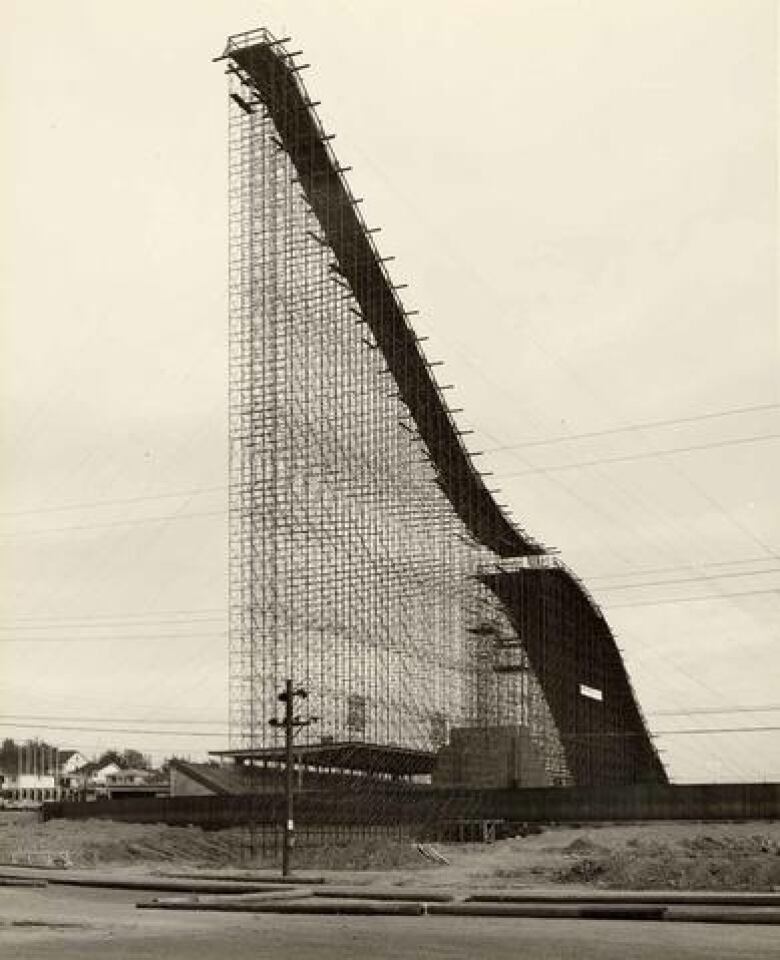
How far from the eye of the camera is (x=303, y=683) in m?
50.1

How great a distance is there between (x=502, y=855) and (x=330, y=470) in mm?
14802

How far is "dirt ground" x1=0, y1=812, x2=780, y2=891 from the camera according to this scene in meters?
37.8

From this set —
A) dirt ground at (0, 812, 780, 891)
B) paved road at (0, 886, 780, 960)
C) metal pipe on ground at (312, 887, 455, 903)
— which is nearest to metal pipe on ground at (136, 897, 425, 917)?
paved road at (0, 886, 780, 960)

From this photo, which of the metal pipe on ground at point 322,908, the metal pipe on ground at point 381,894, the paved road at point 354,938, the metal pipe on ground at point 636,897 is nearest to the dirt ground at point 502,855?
the metal pipe on ground at point 381,894

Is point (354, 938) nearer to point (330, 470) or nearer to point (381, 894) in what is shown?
point (381, 894)

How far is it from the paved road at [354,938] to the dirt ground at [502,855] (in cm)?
1279

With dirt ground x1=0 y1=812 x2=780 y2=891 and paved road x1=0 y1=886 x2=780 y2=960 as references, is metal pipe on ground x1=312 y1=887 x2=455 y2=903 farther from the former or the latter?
paved road x1=0 y1=886 x2=780 y2=960

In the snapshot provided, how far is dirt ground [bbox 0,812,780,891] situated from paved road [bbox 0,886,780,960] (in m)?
12.8

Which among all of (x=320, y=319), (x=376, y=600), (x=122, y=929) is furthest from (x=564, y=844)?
(x=122, y=929)

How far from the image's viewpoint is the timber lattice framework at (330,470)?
47.4m

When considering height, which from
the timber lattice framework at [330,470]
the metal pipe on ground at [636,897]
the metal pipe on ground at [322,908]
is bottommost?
the metal pipe on ground at [636,897]

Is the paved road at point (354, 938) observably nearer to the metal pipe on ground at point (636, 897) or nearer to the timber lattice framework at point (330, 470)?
the metal pipe on ground at point (636, 897)

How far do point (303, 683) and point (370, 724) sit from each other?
4665mm

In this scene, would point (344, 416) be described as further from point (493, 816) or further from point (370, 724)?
point (493, 816)
